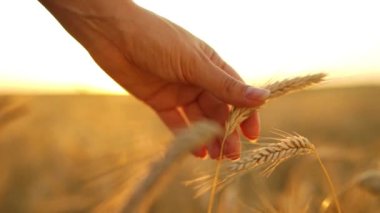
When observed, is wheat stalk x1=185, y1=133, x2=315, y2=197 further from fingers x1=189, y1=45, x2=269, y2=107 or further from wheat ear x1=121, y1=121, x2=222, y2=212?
wheat ear x1=121, y1=121, x2=222, y2=212

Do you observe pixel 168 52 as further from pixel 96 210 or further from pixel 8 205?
pixel 8 205

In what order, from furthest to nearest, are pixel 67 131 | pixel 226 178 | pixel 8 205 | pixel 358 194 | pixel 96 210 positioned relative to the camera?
pixel 67 131 < pixel 8 205 < pixel 358 194 < pixel 226 178 < pixel 96 210

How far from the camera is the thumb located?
172 centimetres

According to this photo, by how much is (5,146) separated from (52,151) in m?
0.83

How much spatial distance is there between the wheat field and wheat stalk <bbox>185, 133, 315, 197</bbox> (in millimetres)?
68

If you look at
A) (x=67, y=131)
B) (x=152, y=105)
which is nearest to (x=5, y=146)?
(x=67, y=131)

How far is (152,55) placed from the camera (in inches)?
84.6

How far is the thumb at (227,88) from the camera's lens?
1720mm

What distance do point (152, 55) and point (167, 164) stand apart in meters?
1.07

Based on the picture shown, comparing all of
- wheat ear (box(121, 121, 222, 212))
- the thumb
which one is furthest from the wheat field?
the thumb

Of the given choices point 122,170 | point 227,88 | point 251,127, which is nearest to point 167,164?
point 122,170

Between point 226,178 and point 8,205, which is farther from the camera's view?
point 8,205

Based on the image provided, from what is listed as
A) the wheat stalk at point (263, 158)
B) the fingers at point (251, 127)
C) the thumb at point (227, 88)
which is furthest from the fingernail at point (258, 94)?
the fingers at point (251, 127)

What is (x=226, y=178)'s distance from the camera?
150 centimetres
